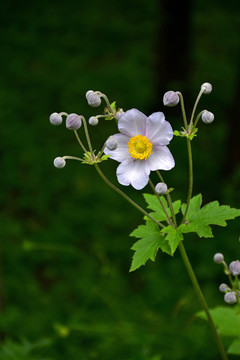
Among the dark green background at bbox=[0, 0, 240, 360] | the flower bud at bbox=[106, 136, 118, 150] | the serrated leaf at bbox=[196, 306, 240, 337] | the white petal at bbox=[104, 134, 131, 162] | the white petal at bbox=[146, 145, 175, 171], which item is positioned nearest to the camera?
the flower bud at bbox=[106, 136, 118, 150]

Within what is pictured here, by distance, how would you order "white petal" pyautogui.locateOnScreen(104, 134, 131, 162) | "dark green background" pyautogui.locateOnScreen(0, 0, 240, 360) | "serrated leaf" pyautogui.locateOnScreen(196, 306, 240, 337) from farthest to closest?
"dark green background" pyautogui.locateOnScreen(0, 0, 240, 360)
"serrated leaf" pyautogui.locateOnScreen(196, 306, 240, 337)
"white petal" pyautogui.locateOnScreen(104, 134, 131, 162)

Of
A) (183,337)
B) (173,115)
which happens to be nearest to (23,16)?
(173,115)

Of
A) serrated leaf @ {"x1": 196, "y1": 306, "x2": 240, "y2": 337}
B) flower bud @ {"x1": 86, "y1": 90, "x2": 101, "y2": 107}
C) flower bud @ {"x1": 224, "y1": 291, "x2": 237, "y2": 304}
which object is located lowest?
serrated leaf @ {"x1": 196, "y1": 306, "x2": 240, "y2": 337}

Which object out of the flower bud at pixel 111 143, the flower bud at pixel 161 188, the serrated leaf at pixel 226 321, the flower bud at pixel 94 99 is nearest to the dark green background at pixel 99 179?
the serrated leaf at pixel 226 321

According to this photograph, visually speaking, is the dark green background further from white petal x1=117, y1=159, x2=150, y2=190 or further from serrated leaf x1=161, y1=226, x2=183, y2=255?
white petal x1=117, y1=159, x2=150, y2=190

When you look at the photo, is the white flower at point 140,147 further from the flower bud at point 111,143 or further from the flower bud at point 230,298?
the flower bud at point 230,298

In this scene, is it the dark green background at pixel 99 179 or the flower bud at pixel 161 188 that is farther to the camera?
the dark green background at pixel 99 179

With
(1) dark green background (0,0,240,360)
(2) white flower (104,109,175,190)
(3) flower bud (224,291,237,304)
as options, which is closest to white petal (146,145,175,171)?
(2) white flower (104,109,175,190)
